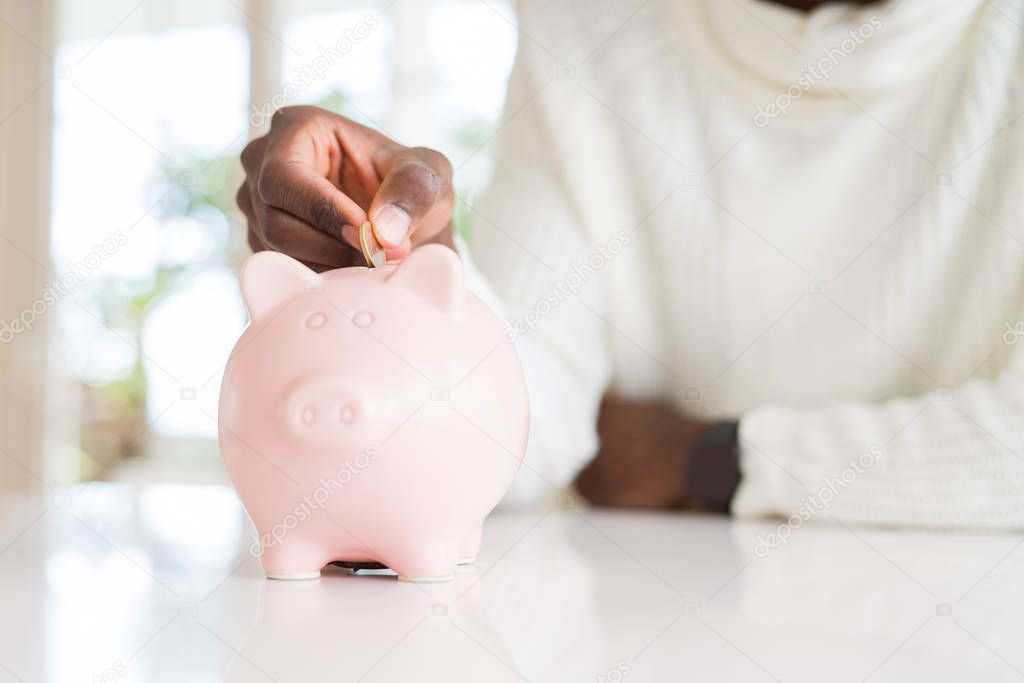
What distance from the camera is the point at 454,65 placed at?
3297 millimetres

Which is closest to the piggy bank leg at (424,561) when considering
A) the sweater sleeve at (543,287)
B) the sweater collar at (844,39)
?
the sweater sleeve at (543,287)

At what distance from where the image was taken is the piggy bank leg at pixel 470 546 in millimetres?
763

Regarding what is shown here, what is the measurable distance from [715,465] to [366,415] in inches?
27.3

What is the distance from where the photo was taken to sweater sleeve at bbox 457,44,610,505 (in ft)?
4.26

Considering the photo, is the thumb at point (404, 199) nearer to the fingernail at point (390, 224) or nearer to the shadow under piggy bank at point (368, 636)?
the fingernail at point (390, 224)

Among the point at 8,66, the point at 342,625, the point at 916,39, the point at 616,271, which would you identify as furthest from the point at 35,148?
the point at 342,625

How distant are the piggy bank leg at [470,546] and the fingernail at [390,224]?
0.72 feet

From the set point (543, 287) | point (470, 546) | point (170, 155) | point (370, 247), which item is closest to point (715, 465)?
point (543, 287)

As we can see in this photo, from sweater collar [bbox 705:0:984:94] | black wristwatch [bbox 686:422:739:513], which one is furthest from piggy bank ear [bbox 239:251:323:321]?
sweater collar [bbox 705:0:984:94]

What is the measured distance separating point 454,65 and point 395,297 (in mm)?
2757

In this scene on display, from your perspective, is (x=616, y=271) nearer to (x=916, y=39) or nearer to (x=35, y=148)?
(x=916, y=39)

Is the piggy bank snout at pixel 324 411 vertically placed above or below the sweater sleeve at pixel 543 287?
above

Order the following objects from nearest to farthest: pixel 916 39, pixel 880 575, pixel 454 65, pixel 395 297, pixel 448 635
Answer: pixel 448 635, pixel 395 297, pixel 880 575, pixel 916 39, pixel 454 65

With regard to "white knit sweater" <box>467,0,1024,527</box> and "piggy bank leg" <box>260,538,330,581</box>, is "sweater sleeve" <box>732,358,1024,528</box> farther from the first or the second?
"piggy bank leg" <box>260,538,330,581</box>
